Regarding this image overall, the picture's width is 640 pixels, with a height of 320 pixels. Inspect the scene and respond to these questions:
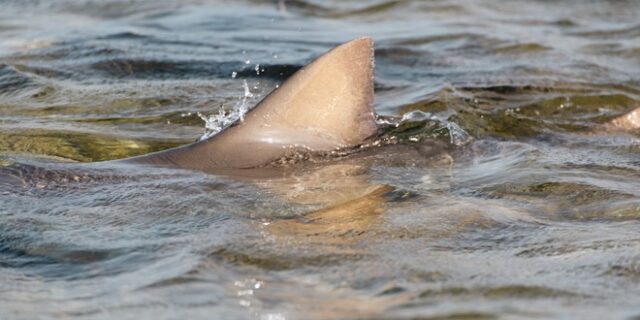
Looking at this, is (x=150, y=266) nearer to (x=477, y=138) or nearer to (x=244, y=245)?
(x=244, y=245)

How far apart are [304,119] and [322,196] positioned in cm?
50

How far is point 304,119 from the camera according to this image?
448cm

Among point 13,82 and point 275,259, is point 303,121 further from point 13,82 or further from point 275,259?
point 13,82

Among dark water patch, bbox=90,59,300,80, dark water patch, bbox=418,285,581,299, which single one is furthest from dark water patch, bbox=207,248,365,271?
dark water patch, bbox=90,59,300,80

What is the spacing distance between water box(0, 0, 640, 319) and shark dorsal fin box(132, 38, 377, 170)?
0.44 ft

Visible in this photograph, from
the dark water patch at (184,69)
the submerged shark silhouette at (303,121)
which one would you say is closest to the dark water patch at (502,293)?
the submerged shark silhouette at (303,121)

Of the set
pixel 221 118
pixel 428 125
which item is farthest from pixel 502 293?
pixel 221 118

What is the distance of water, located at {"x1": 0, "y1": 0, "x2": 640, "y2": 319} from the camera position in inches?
120

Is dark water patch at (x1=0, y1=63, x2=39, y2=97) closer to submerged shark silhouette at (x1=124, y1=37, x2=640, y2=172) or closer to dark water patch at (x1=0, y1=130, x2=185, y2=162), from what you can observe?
dark water patch at (x1=0, y1=130, x2=185, y2=162)

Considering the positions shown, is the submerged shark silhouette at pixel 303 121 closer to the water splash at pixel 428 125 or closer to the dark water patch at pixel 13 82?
the water splash at pixel 428 125

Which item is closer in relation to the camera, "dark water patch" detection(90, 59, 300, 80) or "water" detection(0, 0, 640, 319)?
"water" detection(0, 0, 640, 319)

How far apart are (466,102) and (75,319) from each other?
354cm

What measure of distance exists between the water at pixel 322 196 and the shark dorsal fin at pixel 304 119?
0.44 ft

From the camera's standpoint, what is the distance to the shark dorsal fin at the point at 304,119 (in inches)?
171
